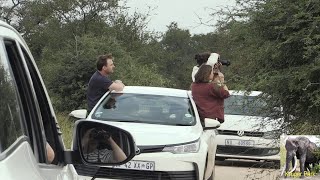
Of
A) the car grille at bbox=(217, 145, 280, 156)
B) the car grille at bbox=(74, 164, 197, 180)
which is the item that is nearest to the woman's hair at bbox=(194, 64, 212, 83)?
→ the car grille at bbox=(74, 164, 197, 180)

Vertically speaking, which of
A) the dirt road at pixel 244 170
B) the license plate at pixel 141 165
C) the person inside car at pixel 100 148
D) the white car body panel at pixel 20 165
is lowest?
the dirt road at pixel 244 170

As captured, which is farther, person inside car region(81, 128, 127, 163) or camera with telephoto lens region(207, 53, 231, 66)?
camera with telephoto lens region(207, 53, 231, 66)

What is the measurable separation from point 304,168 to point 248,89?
3.67 ft

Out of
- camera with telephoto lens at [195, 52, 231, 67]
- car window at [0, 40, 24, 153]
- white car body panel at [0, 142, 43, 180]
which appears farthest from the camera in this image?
camera with telephoto lens at [195, 52, 231, 67]

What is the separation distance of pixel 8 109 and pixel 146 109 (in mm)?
6394

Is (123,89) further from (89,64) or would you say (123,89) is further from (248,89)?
(89,64)

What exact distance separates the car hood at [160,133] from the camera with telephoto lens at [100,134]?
425 cm

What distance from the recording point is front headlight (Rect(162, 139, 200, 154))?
7059mm

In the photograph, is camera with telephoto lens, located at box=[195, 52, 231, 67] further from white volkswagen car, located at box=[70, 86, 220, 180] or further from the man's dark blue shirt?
the man's dark blue shirt

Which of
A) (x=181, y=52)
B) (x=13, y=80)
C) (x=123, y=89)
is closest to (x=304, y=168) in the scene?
(x=123, y=89)

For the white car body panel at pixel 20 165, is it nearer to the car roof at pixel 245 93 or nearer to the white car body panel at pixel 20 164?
the white car body panel at pixel 20 164

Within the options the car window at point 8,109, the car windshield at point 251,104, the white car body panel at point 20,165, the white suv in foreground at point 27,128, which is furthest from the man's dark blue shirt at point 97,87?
the white car body panel at point 20,165

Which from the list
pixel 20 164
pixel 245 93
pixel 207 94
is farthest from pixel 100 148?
pixel 207 94

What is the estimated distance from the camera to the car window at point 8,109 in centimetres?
175
